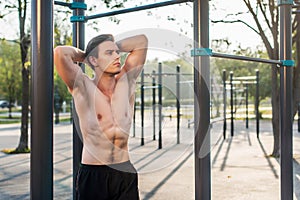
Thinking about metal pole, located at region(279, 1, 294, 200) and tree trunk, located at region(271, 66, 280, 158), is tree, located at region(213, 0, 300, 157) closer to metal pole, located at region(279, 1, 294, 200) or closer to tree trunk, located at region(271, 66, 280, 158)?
tree trunk, located at region(271, 66, 280, 158)

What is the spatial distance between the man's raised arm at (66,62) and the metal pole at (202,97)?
612 mm

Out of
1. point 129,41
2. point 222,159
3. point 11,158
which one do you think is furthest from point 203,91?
point 11,158

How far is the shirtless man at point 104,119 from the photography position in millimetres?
1756

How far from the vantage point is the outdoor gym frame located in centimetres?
139

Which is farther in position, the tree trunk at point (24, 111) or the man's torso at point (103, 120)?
the tree trunk at point (24, 111)

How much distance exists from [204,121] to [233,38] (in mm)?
5923

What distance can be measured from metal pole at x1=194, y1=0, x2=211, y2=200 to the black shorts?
15.0 inches

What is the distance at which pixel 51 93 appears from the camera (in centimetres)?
141

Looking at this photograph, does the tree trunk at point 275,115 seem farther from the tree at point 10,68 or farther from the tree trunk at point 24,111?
the tree at point 10,68

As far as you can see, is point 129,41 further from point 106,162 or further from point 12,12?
point 12,12

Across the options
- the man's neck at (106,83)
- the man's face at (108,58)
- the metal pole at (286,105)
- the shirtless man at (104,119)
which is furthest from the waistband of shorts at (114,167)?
the metal pole at (286,105)

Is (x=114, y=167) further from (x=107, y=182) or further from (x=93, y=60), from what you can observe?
(x=93, y=60)

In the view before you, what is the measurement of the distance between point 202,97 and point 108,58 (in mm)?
527

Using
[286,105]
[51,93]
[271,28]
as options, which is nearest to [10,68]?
[271,28]
